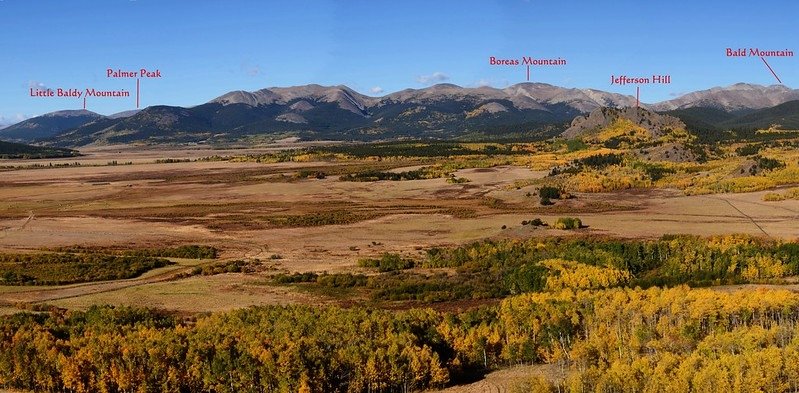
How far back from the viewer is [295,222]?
121m

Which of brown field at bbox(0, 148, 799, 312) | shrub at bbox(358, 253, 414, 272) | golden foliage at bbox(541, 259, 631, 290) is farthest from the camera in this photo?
shrub at bbox(358, 253, 414, 272)

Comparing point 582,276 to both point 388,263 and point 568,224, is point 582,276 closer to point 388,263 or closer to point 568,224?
point 388,263

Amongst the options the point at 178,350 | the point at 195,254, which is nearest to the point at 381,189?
the point at 195,254

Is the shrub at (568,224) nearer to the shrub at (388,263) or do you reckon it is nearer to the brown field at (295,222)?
the brown field at (295,222)

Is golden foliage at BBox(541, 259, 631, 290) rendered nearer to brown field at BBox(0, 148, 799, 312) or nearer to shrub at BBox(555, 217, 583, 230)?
brown field at BBox(0, 148, 799, 312)

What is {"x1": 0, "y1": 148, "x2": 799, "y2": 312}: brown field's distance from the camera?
255 feet

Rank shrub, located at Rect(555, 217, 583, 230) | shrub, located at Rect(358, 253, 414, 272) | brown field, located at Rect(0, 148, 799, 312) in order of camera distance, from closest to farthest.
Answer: brown field, located at Rect(0, 148, 799, 312) < shrub, located at Rect(358, 253, 414, 272) < shrub, located at Rect(555, 217, 583, 230)

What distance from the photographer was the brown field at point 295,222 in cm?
7781

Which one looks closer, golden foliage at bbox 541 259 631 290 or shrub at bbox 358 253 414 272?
golden foliage at bbox 541 259 631 290

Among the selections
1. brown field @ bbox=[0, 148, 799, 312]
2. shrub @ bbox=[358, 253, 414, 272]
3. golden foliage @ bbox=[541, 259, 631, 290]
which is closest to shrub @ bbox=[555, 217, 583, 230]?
brown field @ bbox=[0, 148, 799, 312]

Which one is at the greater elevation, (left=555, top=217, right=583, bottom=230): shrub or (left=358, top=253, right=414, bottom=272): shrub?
(left=555, top=217, right=583, bottom=230): shrub

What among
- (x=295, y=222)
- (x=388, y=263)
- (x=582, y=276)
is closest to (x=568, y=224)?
(x=388, y=263)

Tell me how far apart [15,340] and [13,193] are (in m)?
138

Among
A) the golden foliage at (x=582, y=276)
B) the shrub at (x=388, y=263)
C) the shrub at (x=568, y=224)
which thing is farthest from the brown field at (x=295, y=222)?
the golden foliage at (x=582, y=276)
